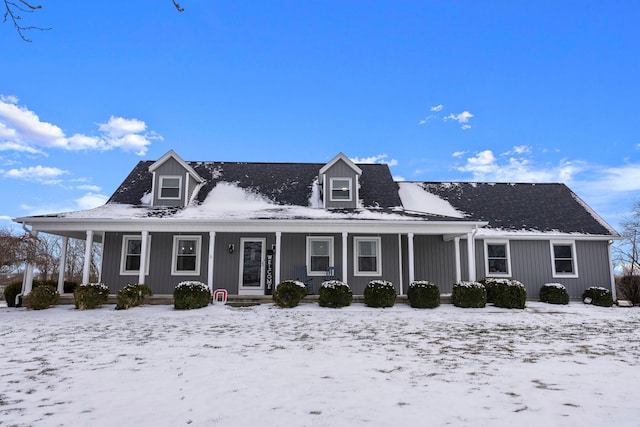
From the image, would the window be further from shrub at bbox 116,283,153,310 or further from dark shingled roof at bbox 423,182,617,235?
shrub at bbox 116,283,153,310

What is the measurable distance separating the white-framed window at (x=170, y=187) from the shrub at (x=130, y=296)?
4.42 metres

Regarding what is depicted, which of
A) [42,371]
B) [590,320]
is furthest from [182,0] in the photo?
[590,320]

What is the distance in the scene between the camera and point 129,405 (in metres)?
3.88

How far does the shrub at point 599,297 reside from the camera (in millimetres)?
14477

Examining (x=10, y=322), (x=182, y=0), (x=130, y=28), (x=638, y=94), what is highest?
(x=638, y=94)

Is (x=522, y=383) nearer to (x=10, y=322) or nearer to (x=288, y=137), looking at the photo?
(x=10, y=322)

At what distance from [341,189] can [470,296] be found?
260 inches

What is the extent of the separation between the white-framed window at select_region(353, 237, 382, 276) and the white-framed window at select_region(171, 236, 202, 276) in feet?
20.8

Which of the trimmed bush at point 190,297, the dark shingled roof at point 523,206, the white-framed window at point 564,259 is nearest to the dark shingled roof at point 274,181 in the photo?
the dark shingled roof at point 523,206

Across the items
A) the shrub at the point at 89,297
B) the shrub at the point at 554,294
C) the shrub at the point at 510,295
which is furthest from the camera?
the shrub at the point at 554,294

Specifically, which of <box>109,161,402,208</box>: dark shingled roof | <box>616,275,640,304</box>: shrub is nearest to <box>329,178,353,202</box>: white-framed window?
<box>109,161,402,208</box>: dark shingled roof

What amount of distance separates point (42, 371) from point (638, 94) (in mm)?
22997

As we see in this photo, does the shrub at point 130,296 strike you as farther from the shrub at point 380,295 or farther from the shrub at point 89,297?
the shrub at point 380,295

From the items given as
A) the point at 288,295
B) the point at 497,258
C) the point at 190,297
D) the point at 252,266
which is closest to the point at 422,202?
the point at 497,258
